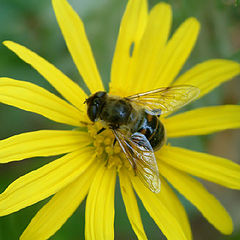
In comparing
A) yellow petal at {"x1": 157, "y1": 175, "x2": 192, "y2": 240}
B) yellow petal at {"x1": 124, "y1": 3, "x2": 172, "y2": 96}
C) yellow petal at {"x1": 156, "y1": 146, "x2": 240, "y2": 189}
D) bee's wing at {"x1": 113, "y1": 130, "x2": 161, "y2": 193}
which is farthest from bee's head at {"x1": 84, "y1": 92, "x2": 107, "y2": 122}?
yellow petal at {"x1": 157, "y1": 175, "x2": 192, "y2": 240}

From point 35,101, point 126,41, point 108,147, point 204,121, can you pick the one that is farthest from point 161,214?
point 126,41

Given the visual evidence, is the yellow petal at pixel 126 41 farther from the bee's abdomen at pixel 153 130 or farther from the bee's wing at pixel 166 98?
the bee's abdomen at pixel 153 130

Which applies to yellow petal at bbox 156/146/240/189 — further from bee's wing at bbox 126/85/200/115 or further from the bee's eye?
the bee's eye

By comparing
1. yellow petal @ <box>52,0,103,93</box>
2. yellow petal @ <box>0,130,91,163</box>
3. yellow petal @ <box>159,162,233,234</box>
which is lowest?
yellow petal @ <box>159,162,233,234</box>

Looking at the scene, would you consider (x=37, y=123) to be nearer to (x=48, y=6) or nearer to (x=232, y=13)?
(x=48, y=6)

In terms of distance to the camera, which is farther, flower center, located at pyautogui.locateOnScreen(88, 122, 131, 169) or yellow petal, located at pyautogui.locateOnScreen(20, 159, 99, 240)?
flower center, located at pyautogui.locateOnScreen(88, 122, 131, 169)

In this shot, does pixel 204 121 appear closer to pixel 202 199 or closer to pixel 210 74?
pixel 210 74
